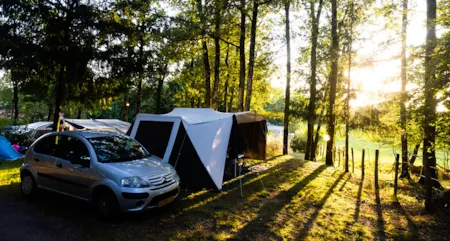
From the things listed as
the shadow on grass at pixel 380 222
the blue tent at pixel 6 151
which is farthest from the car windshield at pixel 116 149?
the blue tent at pixel 6 151

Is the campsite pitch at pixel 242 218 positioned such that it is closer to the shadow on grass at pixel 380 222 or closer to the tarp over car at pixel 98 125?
the shadow on grass at pixel 380 222

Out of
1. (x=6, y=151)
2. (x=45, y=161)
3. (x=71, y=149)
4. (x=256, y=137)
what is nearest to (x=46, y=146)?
(x=45, y=161)

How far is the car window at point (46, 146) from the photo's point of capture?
5852 mm

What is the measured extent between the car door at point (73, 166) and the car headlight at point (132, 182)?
2.75ft

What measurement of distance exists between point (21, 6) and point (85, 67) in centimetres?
228

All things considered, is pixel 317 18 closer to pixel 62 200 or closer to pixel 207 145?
pixel 207 145

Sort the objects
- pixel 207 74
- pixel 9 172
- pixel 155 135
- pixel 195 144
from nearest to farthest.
→ 1. pixel 195 144
2. pixel 155 135
3. pixel 9 172
4. pixel 207 74

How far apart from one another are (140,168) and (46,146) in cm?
255

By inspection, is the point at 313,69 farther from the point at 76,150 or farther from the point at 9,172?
the point at 9,172

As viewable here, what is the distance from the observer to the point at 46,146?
598cm

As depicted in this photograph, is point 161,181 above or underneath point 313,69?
underneath

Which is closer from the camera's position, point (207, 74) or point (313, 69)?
point (313, 69)

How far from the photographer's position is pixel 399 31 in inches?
523

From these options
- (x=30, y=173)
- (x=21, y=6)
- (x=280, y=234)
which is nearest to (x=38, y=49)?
(x=21, y=6)
